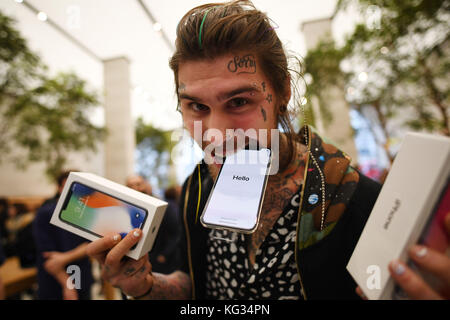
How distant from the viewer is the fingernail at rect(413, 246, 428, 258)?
0.30m

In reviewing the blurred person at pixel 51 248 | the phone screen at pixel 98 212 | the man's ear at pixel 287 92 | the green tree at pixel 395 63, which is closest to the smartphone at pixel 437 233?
the man's ear at pixel 287 92

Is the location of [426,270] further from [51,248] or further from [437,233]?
[51,248]

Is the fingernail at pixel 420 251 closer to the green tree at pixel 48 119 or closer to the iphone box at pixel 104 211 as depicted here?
the iphone box at pixel 104 211

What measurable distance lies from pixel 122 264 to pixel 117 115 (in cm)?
51

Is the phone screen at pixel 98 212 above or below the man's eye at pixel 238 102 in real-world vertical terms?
below

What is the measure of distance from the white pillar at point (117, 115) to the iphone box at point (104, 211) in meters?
0.10

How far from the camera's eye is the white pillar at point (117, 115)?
75 centimetres

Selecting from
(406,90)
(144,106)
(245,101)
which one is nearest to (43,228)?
(144,106)

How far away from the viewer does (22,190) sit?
6.30 meters

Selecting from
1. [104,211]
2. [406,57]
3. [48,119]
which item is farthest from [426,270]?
[48,119]

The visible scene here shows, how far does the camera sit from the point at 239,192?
47 centimetres

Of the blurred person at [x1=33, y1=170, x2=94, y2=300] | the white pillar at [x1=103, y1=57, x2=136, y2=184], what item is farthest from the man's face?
the blurred person at [x1=33, y1=170, x2=94, y2=300]

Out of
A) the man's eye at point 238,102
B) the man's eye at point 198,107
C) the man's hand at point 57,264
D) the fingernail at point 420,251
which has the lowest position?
the man's hand at point 57,264
